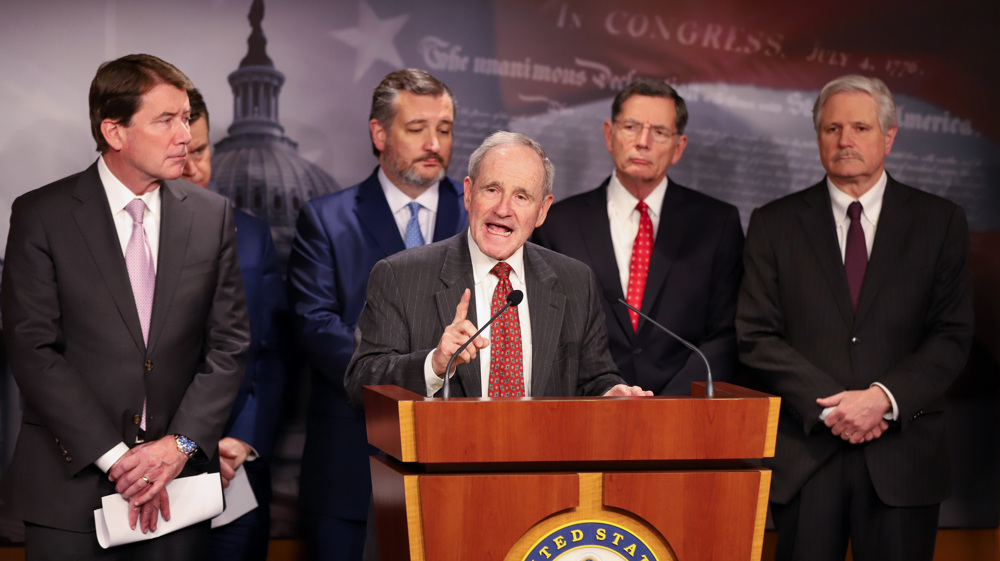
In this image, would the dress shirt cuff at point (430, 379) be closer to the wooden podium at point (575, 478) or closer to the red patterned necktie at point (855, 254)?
the wooden podium at point (575, 478)

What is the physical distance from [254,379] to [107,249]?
1037 mm

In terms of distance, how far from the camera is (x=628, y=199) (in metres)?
3.83

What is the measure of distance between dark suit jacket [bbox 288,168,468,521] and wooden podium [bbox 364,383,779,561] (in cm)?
157

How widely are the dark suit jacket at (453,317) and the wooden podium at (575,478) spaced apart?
0.49m

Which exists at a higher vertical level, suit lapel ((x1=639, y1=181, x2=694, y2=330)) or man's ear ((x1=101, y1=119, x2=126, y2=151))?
man's ear ((x1=101, y1=119, x2=126, y2=151))

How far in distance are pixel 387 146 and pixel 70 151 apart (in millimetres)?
1377

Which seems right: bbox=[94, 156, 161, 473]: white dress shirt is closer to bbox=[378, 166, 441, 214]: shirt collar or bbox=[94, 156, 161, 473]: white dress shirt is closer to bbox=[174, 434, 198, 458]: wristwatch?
bbox=[174, 434, 198, 458]: wristwatch

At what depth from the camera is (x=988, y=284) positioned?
4.64 m

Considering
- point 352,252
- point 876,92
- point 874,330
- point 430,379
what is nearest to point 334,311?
point 352,252

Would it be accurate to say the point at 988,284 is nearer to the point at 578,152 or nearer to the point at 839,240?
the point at 839,240

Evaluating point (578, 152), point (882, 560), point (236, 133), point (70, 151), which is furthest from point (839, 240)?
point (70, 151)

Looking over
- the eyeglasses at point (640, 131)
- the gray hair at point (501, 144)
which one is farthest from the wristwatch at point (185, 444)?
the eyeglasses at point (640, 131)

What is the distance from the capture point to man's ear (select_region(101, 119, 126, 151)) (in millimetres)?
2979

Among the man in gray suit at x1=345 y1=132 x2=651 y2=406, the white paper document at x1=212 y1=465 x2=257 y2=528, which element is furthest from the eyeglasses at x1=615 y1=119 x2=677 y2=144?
the white paper document at x1=212 y1=465 x2=257 y2=528
